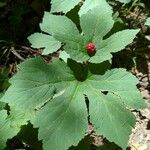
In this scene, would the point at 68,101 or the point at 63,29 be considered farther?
the point at 63,29

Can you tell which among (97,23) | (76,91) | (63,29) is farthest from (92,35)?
→ (76,91)

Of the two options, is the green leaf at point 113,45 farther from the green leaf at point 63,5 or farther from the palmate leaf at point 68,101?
the green leaf at point 63,5

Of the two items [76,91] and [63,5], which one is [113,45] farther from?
[63,5]

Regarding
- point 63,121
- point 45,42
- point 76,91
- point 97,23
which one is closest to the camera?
point 63,121

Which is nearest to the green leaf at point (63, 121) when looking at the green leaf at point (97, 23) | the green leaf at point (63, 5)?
the green leaf at point (97, 23)

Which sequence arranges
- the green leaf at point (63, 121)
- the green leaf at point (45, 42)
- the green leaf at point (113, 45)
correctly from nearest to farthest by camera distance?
the green leaf at point (63, 121) < the green leaf at point (113, 45) < the green leaf at point (45, 42)

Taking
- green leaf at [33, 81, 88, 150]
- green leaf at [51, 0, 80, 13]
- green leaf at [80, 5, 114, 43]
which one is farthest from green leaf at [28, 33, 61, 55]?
green leaf at [33, 81, 88, 150]

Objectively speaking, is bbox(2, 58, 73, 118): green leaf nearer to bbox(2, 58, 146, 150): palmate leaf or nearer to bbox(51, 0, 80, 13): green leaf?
bbox(2, 58, 146, 150): palmate leaf

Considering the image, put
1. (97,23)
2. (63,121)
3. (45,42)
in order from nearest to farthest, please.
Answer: (63,121) → (97,23) → (45,42)
